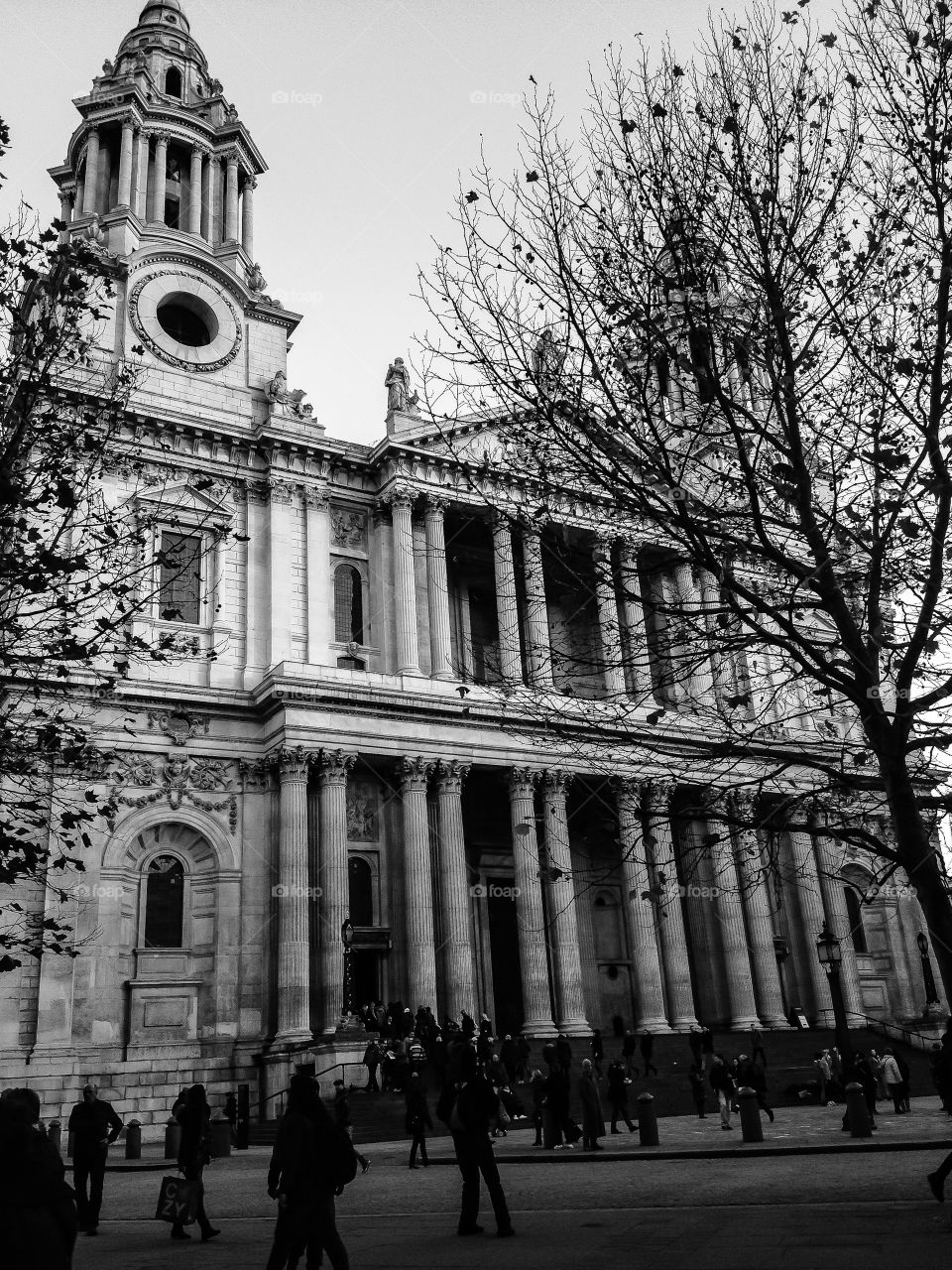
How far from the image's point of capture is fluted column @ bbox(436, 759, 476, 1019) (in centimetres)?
3262

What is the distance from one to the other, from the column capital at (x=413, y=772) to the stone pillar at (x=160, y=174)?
73.7 feet

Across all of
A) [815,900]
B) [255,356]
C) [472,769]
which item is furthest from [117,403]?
[815,900]

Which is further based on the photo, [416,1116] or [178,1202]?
[416,1116]

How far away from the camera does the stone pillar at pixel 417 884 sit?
31.9 meters

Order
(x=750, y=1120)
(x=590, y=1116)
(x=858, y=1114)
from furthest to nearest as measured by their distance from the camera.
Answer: (x=590, y=1116) → (x=750, y=1120) → (x=858, y=1114)

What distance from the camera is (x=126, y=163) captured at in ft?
140

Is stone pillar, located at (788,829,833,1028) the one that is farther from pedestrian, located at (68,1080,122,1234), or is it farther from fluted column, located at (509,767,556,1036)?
pedestrian, located at (68,1080,122,1234)

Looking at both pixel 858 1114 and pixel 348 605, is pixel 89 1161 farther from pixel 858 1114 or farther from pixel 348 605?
pixel 348 605

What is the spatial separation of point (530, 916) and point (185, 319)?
2436cm

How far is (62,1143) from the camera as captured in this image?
90.0 feet

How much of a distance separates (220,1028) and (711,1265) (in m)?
24.2

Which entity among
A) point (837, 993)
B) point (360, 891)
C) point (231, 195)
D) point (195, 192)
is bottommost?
point (837, 993)

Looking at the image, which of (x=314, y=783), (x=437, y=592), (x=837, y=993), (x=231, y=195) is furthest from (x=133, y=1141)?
(x=231, y=195)

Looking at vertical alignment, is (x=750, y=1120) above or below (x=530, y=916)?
below
